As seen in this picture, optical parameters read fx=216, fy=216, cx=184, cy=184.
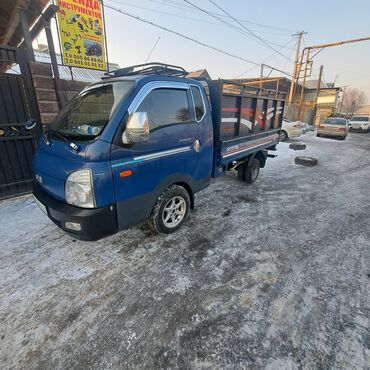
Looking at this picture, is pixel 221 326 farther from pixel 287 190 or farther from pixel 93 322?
pixel 287 190

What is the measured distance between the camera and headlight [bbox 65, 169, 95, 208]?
232 cm

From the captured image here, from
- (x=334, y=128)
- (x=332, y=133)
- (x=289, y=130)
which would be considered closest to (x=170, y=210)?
(x=289, y=130)

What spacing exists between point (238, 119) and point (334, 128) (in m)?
14.9

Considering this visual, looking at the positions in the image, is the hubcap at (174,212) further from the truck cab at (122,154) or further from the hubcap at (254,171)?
the hubcap at (254,171)

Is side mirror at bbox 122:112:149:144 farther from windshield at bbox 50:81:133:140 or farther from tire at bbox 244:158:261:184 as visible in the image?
tire at bbox 244:158:261:184

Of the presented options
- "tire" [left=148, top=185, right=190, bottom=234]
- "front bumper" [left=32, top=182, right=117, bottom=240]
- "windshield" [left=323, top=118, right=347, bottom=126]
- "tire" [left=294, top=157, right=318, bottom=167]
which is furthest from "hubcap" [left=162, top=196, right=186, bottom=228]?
"windshield" [left=323, top=118, right=347, bottom=126]

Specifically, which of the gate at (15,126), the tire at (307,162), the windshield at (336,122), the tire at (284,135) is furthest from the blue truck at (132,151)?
the windshield at (336,122)

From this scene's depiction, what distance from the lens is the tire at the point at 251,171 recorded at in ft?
19.0

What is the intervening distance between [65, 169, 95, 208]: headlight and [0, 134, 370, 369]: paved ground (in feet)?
3.22

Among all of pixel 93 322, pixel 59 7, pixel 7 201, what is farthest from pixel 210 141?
pixel 59 7

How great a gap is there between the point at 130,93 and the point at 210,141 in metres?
1.66

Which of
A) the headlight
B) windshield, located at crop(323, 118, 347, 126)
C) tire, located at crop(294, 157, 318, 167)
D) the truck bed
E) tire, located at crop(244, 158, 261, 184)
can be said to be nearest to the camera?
the headlight

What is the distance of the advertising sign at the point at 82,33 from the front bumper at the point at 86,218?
15.2 feet

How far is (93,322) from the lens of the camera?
2.13 meters
